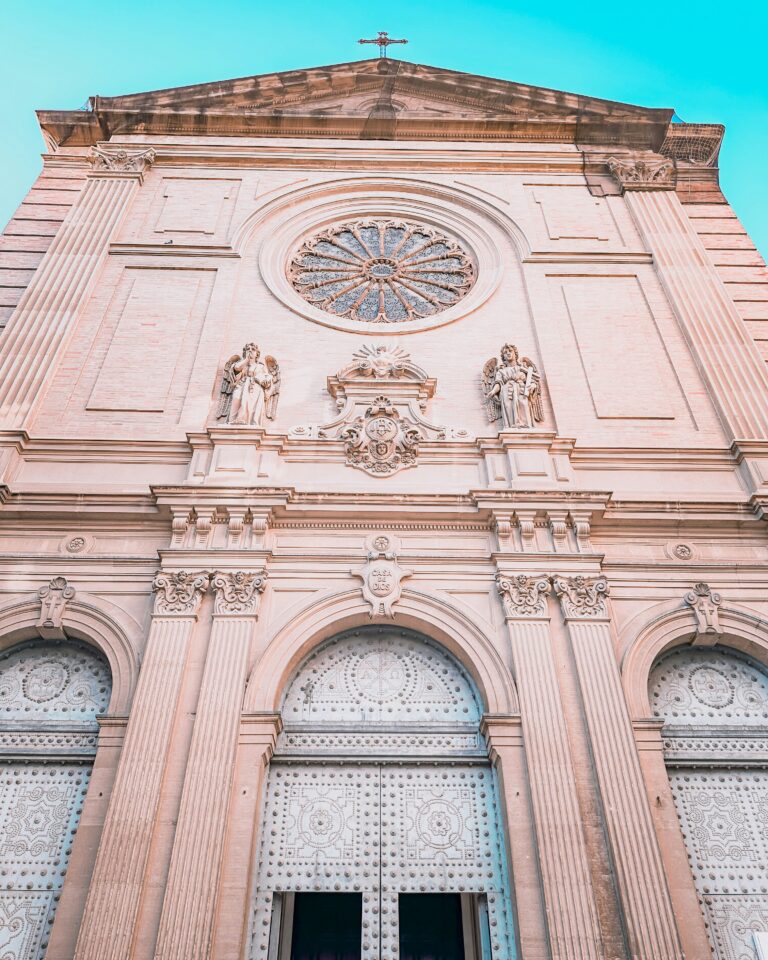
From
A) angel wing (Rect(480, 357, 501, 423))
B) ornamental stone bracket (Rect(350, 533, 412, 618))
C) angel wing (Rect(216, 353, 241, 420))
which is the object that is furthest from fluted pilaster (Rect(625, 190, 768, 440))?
angel wing (Rect(216, 353, 241, 420))

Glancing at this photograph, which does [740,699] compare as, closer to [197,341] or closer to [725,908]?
[725,908]

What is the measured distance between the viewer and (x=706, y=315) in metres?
13.5

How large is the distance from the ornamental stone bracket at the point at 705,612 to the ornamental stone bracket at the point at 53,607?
7709mm

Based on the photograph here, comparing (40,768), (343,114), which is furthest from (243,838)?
(343,114)

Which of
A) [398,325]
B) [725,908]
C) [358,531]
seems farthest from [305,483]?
[725,908]

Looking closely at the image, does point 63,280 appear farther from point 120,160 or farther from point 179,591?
point 179,591

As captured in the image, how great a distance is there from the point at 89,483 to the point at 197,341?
329 centimetres

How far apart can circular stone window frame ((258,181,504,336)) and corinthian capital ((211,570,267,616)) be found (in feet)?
17.7

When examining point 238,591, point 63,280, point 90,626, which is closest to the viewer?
point 90,626

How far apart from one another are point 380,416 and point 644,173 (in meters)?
9.26

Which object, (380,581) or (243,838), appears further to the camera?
(380,581)

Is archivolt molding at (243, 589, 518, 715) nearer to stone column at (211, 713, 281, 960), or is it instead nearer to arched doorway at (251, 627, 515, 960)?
stone column at (211, 713, 281, 960)

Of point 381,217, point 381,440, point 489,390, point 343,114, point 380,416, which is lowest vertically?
point 381,440

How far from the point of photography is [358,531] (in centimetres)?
1056
